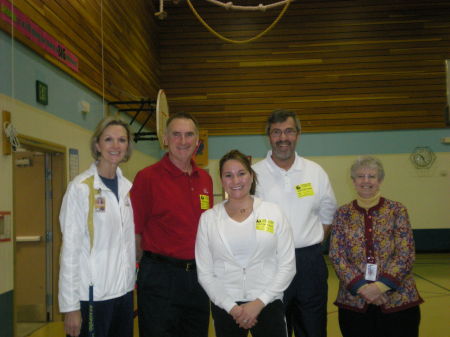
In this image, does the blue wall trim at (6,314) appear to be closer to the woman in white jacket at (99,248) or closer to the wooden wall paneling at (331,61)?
the woman in white jacket at (99,248)

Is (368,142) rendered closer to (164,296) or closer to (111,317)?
(164,296)

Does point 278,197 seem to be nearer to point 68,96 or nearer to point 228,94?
point 68,96

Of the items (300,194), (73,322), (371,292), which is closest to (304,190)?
(300,194)

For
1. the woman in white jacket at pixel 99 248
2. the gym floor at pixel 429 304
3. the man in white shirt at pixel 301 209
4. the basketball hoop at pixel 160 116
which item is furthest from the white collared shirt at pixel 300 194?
the basketball hoop at pixel 160 116

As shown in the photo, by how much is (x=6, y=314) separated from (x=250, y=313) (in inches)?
98.0

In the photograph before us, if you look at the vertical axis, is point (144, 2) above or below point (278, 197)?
above

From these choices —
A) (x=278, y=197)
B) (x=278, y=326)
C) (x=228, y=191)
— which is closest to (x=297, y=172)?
(x=278, y=197)

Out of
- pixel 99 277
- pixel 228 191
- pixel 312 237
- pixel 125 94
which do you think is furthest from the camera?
pixel 125 94

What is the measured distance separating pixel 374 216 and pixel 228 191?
0.83 m

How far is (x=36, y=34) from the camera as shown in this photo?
12.8 feet

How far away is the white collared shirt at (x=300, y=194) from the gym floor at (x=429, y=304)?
1.91 metres

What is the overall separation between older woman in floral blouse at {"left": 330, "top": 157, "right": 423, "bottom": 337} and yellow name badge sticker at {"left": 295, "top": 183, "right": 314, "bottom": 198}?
27cm

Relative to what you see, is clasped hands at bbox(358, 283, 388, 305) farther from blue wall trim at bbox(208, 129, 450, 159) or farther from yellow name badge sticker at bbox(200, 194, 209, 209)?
blue wall trim at bbox(208, 129, 450, 159)

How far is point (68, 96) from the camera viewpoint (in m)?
4.74
